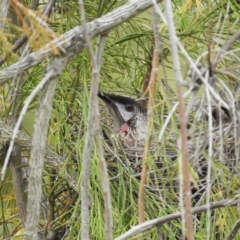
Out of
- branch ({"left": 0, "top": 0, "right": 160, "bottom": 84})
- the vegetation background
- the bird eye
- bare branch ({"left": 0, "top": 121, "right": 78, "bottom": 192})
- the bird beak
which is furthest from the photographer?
the bird eye

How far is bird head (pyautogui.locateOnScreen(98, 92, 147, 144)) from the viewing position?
2861 mm

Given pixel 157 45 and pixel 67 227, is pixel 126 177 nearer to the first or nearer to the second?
pixel 67 227

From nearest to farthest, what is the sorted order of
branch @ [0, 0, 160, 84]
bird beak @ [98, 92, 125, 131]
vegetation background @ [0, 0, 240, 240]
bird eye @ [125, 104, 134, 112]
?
branch @ [0, 0, 160, 84], vegetation background @ [0, 0, 240, 240], bird beak @ [98, 92, 125, 131], bird eye @ [125, 104, 134, 112]

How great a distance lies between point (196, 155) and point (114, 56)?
103 centimetres

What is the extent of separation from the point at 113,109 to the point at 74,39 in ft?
4.75

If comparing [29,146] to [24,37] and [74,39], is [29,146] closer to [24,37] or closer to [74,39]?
[24,37]

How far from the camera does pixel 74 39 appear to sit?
1.50 metres

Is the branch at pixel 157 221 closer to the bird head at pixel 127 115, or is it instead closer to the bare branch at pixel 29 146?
the bare branch at pixel 29 146

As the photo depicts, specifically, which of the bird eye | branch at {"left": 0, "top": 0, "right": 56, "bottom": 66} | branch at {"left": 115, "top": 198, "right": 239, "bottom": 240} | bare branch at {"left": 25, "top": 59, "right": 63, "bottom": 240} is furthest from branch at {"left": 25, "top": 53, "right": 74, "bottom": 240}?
the bird eye

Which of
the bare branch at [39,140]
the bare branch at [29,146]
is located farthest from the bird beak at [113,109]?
the bare branch at [39,140]

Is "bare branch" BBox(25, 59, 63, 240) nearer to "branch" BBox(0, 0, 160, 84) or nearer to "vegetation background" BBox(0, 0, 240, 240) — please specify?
"branch" BBox(0, 0, 160, 84)

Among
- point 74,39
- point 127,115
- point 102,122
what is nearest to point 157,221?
point 74,39

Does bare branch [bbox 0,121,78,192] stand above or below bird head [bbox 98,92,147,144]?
below

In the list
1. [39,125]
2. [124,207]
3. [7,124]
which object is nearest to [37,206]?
[39,125]
